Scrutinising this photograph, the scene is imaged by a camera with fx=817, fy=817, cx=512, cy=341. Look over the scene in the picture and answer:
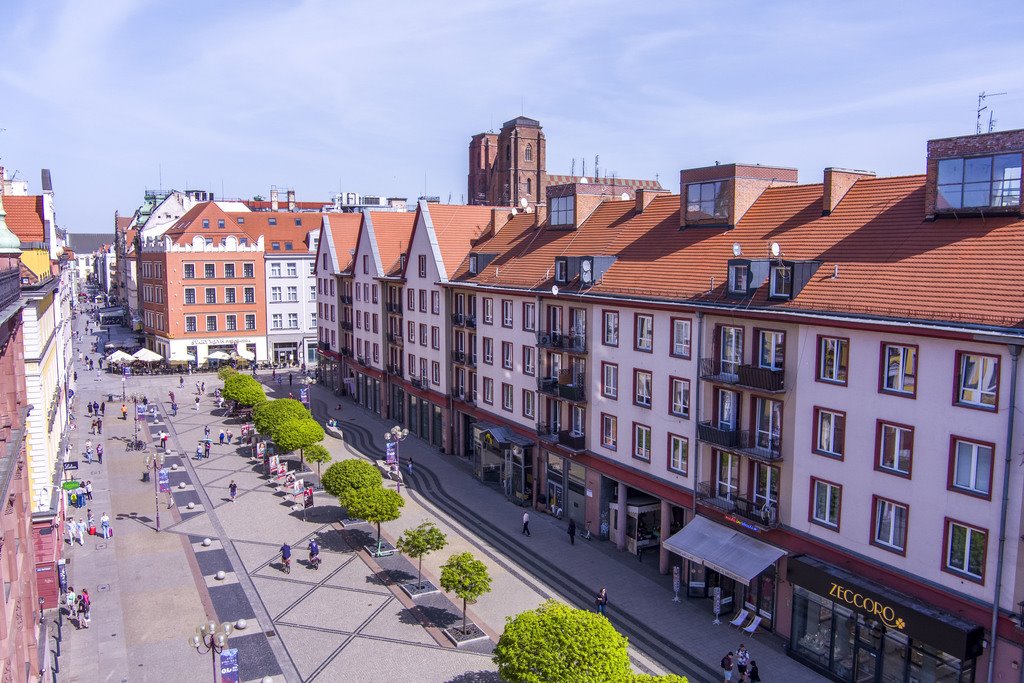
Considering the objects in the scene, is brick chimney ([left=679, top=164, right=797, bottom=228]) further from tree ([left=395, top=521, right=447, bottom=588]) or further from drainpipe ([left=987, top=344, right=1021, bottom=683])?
tree ([left=395, top=521, right=447, bottom=588])

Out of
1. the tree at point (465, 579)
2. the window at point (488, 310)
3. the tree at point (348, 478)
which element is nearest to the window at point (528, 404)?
the window at point (488, 310)

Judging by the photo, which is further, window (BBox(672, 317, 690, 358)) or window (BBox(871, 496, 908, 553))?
window (BBox(672, 317, 690, 358))

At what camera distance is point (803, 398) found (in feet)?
98.2

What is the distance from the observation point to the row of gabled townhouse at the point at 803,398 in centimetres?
2458

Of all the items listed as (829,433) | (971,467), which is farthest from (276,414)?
(971,467)

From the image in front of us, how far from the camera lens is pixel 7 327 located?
2383cm

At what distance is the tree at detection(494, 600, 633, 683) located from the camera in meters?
23.4

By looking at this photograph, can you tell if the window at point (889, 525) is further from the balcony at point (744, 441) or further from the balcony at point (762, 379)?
the balcony at point (762, 379)

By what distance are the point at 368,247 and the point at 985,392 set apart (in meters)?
56.0

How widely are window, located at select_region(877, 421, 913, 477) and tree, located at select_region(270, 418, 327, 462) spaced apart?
35.0 m

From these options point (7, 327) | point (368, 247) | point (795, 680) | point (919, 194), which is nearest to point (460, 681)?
point (795, 680)

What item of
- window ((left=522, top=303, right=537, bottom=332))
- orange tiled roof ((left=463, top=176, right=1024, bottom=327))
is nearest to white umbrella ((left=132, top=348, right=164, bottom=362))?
window ((left=522, top=303, right=537, bottom=332))

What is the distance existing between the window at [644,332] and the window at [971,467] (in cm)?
1518

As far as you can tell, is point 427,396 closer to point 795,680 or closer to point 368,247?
point 368,247
